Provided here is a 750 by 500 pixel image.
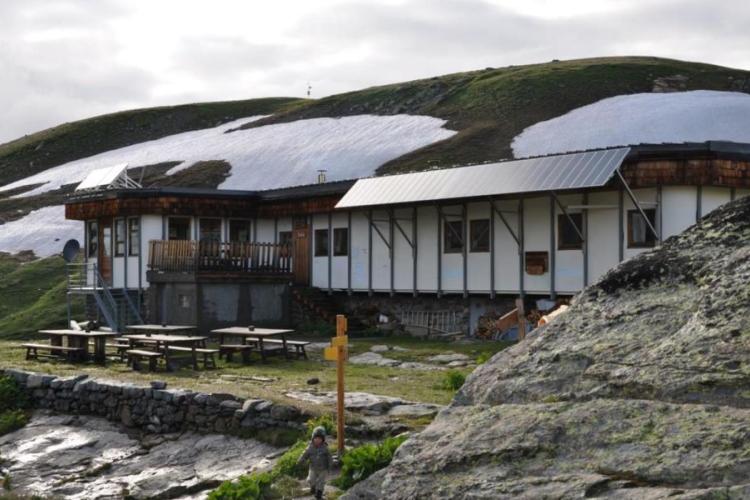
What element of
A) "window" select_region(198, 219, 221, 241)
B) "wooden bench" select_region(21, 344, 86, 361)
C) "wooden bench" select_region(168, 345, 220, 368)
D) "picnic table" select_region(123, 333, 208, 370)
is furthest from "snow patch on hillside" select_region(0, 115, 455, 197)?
"picnic table" select_region(123, 333, 208, 370)

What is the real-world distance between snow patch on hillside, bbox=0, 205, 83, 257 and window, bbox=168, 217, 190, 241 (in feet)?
61.4

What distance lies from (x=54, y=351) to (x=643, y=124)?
43.8 meters

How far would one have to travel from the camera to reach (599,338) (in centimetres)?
653

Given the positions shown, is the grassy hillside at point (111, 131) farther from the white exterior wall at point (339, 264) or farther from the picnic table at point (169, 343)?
the picnic table at point (169, 343)

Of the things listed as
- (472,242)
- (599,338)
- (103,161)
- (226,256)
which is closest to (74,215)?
(226,256)

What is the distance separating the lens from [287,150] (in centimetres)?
7031

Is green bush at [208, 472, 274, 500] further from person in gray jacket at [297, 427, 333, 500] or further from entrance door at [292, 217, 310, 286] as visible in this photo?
entrance door at [292, 217, 310, 286]

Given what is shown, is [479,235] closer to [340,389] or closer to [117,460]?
[117,460]

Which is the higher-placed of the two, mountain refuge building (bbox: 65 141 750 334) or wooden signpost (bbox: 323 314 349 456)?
mountain refuge building (bbox: 65 141 750 334)

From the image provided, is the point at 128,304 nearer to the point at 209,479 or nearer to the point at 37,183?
the point at 209,479

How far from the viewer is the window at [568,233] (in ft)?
91.0

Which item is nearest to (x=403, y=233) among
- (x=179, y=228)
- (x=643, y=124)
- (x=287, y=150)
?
(x=179, y=228)

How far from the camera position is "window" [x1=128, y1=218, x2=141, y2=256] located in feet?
121

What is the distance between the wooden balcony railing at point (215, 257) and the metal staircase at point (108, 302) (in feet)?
7.04
